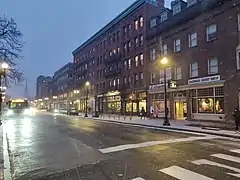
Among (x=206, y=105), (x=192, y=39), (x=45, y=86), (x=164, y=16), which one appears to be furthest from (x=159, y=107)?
(x=45, y=86)

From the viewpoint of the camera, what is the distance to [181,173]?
7.29m

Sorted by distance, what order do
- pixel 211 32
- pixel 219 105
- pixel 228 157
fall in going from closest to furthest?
pixel 228 157
pixel 219 105
pixel 211 32

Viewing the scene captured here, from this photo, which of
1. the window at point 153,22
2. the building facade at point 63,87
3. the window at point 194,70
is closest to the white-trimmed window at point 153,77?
the window at point 153,22

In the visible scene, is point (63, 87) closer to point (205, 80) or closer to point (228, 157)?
point (205, 80)

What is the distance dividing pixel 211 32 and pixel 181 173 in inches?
908

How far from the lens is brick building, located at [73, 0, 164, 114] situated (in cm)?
4216

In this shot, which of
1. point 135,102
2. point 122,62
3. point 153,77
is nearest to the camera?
point 153,77

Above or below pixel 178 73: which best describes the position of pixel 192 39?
above

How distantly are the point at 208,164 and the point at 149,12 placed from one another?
3650 centimetres

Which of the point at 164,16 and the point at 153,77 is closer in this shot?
the point at 164,16

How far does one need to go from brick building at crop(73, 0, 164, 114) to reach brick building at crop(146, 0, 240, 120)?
15.9 ft

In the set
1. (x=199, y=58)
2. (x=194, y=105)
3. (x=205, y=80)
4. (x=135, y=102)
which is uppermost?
(x=199, y=58)

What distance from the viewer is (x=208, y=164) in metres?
8.36

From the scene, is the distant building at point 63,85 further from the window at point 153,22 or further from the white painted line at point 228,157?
the white painted line at point 228,157
